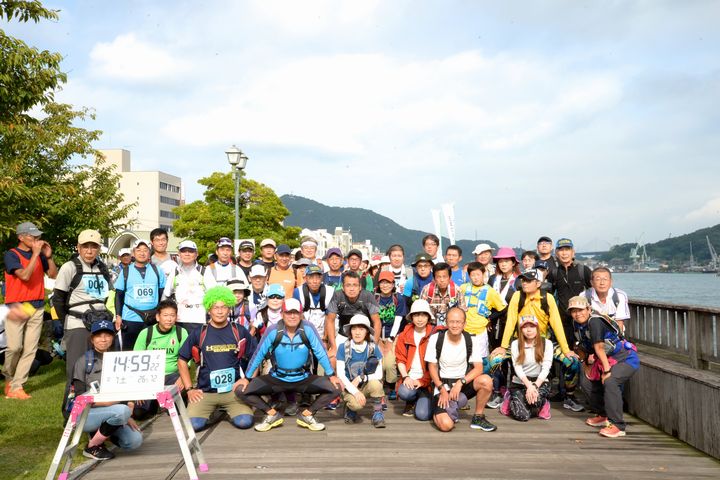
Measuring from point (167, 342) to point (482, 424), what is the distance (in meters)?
3.83

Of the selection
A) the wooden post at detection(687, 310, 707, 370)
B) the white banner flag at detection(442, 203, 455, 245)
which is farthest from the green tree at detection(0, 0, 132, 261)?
the white banner flag at detection(442, 203, 455, 245)

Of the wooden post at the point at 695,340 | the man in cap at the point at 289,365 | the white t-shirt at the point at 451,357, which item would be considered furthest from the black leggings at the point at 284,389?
the wooden post at the point at 695,340

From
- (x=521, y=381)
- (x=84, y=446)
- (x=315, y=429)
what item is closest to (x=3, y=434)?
(x=84, y=446)

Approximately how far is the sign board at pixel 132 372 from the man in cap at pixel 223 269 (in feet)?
10.3

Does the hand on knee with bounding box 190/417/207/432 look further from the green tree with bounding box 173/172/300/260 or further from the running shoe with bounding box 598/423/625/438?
the green tree with bounding box 173/172/300/260

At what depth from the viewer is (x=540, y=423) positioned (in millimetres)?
6652

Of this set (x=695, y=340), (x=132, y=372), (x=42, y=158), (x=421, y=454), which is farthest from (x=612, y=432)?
(x=42, y=158)

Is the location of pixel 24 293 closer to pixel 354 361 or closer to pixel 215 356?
pixel 215 356

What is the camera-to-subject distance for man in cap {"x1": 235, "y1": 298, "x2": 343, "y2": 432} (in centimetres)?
660

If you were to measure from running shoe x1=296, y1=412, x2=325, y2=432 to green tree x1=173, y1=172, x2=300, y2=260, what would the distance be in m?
33.7

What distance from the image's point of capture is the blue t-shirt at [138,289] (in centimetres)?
725

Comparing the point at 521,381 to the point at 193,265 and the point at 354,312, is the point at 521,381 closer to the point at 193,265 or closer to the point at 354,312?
the point at 354,312

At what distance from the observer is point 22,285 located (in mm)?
7547

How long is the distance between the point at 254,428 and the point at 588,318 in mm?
4115
